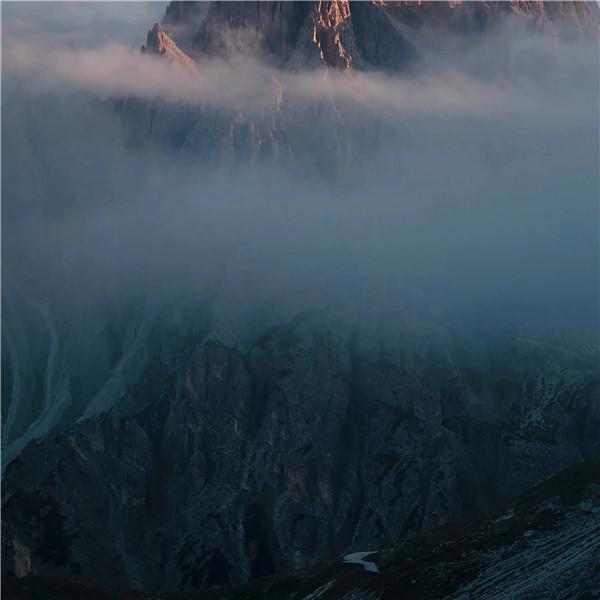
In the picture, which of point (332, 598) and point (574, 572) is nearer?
point (574, 572)

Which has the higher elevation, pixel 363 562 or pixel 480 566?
pixel 480 566

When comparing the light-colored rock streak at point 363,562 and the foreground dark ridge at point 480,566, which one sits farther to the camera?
the light-colored rock streak at point 363,562

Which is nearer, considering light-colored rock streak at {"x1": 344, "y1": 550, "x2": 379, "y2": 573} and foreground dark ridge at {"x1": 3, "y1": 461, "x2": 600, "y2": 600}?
foreground dark ridge at {"x1": 3, "y1": 461, "x2": 600, "y2": 600}

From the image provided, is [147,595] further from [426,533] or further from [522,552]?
[522,552]

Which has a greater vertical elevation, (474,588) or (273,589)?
(474,588)

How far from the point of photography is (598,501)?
139875 millimetres

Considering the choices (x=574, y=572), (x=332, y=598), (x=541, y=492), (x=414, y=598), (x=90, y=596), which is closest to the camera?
(x=574, y=572)

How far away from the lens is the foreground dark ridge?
122 metres

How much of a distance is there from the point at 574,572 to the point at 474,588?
11.1 metres

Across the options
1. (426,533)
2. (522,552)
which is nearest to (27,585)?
(426,533)

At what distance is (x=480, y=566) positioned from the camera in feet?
424

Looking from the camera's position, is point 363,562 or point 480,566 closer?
point 480,566

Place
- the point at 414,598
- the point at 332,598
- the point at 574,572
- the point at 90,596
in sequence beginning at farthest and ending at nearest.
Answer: the point at 90,596 < the point at 332,598 < the point at 414,598 < the point at 574,572

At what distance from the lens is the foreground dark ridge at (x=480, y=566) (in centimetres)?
12238
